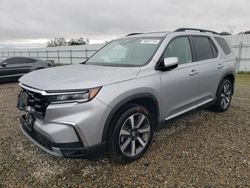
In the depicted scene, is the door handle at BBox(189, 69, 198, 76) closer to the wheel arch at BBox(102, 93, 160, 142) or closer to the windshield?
the windshield

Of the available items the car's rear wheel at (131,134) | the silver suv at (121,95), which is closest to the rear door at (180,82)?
the silver suv at (121,95)

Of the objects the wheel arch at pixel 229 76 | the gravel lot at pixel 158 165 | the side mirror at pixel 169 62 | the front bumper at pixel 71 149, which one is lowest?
the gravel lot at pixel 158 165

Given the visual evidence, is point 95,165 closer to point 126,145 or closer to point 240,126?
point 126,145

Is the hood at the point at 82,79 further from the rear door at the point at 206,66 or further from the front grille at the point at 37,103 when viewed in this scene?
the rear door at the point at 206,66

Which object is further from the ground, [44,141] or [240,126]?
[44,141]

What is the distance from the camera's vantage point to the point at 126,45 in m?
4.08

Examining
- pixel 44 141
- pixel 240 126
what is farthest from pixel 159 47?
pixel 240 126

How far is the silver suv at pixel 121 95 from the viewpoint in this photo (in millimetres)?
2476

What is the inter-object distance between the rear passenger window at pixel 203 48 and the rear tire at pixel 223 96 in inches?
28.8

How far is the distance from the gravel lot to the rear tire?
83cm

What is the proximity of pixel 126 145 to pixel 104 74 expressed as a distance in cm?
98

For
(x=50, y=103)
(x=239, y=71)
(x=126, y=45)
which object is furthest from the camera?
(x=239, y=71)

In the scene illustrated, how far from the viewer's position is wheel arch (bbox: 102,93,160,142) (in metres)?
2.64

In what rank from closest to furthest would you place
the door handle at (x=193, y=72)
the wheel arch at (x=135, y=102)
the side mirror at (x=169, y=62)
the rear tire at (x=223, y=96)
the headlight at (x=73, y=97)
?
the headlight at (x=73, y=97) < the wheel arch at (x=135, y=102) < the side mirror at (x=169, y=62) < the door handle at (x=193, y=72) < the rear tire at (x=223, y=96)
